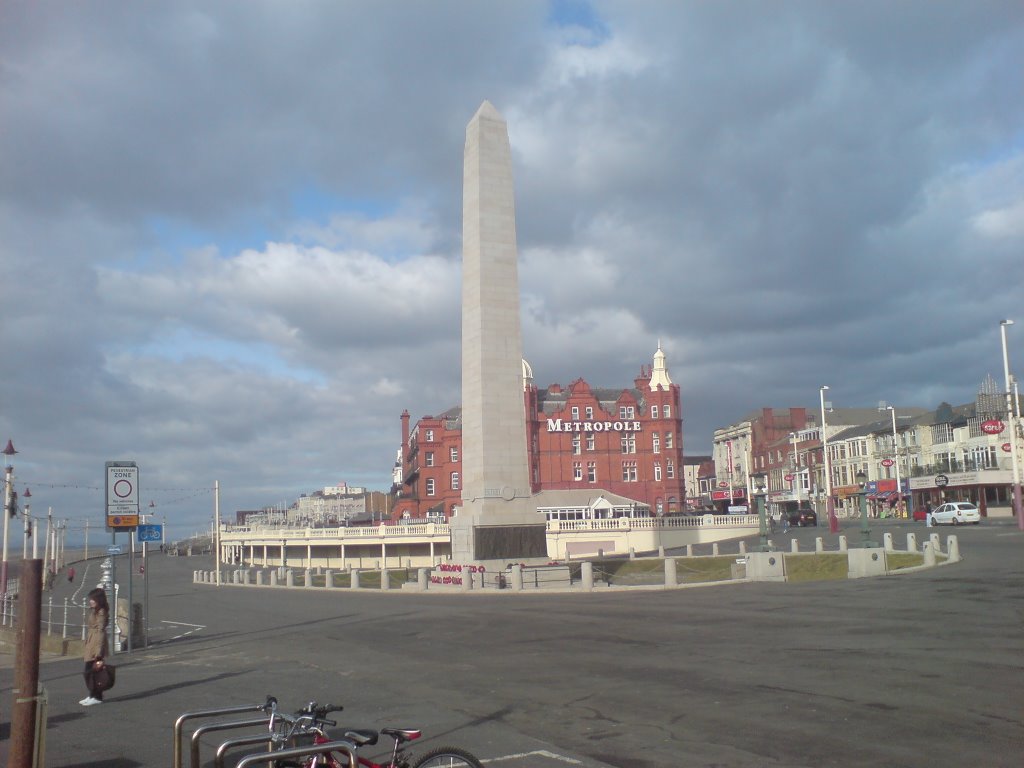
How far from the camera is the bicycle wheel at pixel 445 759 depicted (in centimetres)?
591

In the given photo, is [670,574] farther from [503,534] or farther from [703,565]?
[703,565]

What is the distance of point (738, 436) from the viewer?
133125 millimetres

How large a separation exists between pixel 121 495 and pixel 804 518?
219 feet

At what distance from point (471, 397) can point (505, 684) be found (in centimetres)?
2370

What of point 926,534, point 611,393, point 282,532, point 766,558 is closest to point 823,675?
point 766,558

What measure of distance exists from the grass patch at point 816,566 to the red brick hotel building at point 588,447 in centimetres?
5517

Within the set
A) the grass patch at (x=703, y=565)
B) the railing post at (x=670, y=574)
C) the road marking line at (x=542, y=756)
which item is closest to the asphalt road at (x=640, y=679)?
the road marking line at (x=542, y=756)

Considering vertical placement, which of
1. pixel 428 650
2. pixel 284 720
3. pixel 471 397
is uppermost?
pixel 471 397

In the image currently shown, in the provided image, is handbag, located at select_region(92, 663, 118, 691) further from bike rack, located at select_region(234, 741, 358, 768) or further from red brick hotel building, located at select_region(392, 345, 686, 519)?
red brick hotel building, located at select_region(392, 345, 686, 519)

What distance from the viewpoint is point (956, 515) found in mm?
59031

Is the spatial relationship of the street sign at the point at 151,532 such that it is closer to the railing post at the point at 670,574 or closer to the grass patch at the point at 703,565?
the railing post at the point at 670,574

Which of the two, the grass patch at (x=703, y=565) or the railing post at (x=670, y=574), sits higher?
the railing post at (x=670, y=574)

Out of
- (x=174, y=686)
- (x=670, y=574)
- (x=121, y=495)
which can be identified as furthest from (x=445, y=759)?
(x=670, y=574)

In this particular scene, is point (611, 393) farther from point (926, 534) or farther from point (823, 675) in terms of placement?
point (823, 675)
